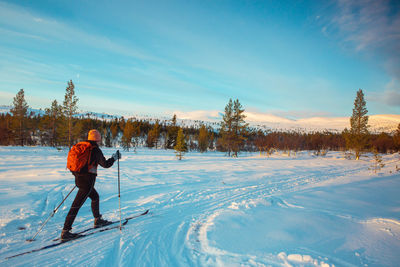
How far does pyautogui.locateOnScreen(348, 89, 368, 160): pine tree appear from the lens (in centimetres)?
3173

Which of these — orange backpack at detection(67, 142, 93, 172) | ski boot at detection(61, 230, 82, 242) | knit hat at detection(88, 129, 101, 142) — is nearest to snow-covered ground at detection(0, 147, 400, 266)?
ski boot at detection(61, 230, 82, 242)

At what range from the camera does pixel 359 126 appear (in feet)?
106

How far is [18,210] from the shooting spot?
4801 millimetres

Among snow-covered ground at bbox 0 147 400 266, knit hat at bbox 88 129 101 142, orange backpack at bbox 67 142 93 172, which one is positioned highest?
knit hat at bbox 88 129 101 142

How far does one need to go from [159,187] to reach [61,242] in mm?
4728

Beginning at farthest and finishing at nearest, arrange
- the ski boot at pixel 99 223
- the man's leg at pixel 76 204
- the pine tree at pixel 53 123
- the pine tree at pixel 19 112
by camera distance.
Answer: the pine tree at pixel 53 123 → the pine tree at pixel 19 112 → the ski boot at pixel 99 223 → the man's leg at pixel 76 204

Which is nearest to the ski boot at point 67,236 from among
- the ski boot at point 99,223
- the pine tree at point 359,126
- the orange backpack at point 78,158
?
the ski boot at point 99,223

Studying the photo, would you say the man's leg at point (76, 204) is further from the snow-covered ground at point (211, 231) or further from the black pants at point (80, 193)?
the snow-covered ground at point (211, 231)

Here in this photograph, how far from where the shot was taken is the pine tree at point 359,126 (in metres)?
31.7

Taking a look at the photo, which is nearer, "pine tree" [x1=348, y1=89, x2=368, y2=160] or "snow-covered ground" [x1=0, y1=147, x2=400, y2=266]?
"snow-covered ground" [x1=0, y1=147, x2=400, y2=266]

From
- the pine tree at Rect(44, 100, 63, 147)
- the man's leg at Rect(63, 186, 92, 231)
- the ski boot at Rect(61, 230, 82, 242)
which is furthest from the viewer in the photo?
the pine tree at Rect(44, 100, 63, 147)

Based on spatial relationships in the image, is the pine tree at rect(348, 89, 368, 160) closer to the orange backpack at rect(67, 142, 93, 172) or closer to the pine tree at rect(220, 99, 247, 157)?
the pine tree at rect(220, 99, 247, 157)

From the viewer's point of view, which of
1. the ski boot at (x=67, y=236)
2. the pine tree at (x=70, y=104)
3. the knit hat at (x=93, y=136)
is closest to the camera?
the ski boot at (x=67, y=236)

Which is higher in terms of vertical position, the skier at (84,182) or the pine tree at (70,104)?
the pine tree at (70,104)
